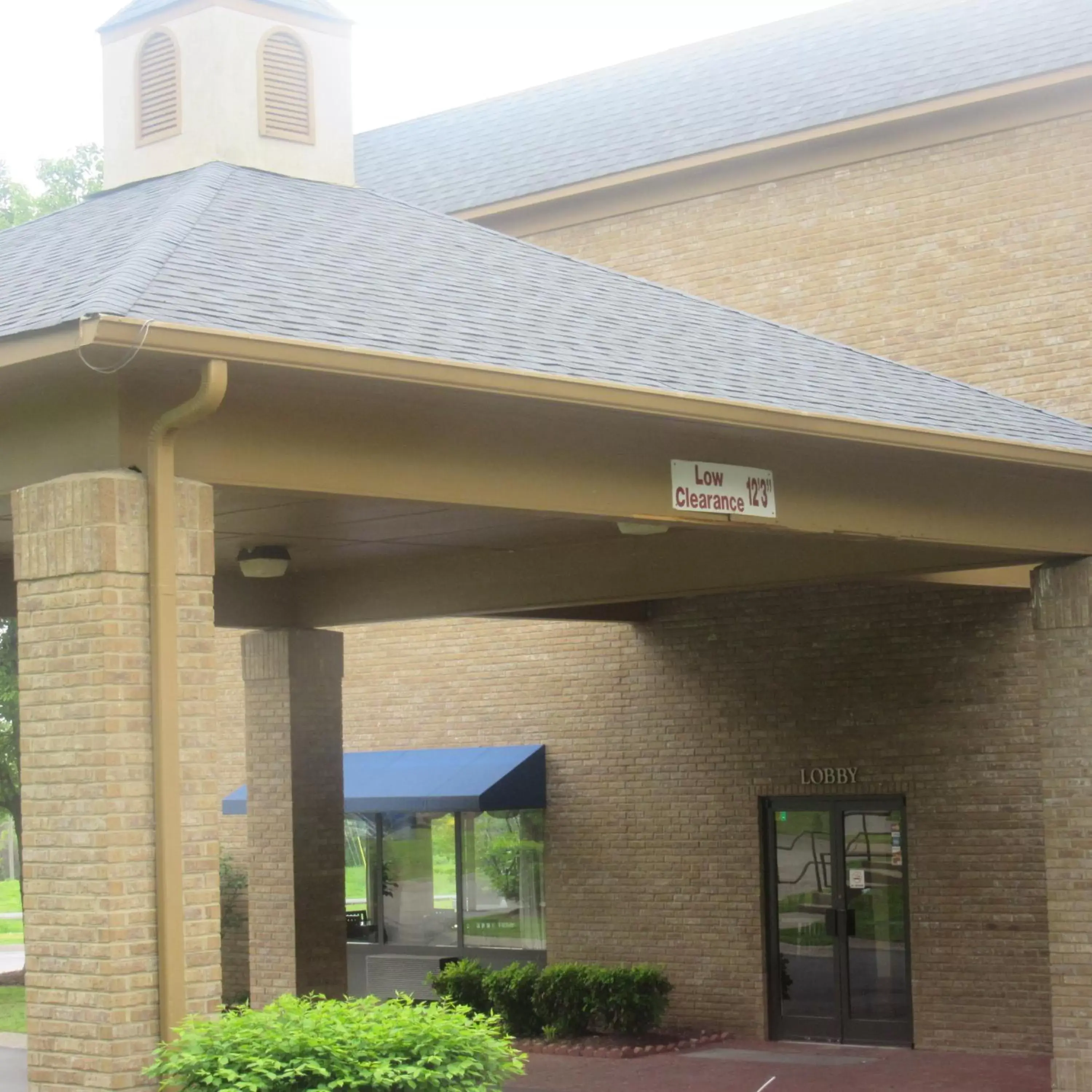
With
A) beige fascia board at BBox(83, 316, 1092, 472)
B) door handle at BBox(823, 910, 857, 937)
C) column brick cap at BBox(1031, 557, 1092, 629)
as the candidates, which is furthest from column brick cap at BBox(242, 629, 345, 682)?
beige fascia board at BBox(83, 316, 1092, 472)

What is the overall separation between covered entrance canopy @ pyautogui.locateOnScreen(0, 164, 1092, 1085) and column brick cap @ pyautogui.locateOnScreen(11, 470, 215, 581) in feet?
0.04

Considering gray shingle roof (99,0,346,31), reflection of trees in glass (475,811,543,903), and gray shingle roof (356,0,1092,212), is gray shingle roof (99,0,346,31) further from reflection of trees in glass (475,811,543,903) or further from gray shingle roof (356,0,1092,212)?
reflection of trees in glass (475,811,543,903)

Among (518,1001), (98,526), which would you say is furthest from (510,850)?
(98,526)

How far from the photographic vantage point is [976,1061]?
640 inches

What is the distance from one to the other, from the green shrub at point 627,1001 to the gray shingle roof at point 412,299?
7672 mm

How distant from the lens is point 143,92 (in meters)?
13.5

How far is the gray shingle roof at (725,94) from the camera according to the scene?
17500mm

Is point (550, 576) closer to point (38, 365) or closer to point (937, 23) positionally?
point (38, 365)

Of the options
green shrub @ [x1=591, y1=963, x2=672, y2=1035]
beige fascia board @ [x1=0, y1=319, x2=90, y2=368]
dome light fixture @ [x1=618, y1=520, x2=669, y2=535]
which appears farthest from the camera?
green shrub @ [x1=591, y1=963, x2=672, y2=1035]

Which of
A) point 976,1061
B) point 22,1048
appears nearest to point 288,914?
point 22,1048

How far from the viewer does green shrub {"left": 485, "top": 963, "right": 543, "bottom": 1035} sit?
1895 centimetres

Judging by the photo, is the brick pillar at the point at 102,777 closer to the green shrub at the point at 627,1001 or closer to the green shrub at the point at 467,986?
the green shrub at the point at 627,1001

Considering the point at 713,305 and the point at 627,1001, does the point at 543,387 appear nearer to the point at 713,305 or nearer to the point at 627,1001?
the point at 713,305

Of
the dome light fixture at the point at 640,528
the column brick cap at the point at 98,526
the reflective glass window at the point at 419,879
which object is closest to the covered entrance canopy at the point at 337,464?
the column brick cap at the point at 98,526
